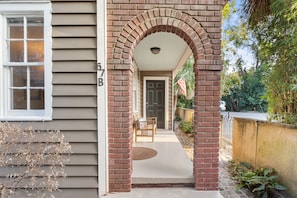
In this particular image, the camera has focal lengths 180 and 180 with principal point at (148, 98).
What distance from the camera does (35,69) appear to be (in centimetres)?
244

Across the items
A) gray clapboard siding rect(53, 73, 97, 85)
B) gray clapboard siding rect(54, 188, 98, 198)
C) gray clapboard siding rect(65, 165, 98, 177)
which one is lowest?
gray clapboard siding rect(54, 188, 98, 198)

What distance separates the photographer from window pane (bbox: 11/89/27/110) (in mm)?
2459

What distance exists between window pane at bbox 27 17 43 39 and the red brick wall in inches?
36.8

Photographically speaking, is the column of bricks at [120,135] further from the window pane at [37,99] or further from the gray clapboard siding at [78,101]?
the window pane at [37,99]

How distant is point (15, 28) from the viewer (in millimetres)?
2422

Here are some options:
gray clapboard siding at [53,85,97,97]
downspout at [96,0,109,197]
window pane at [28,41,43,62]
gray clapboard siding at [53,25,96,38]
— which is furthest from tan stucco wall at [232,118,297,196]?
window pane at [28,41,43,62]

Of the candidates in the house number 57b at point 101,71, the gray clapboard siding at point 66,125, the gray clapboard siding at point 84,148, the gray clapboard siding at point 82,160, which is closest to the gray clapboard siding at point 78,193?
the gray clapboard siding at point 82,160

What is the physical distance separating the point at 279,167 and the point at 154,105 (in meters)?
4.79

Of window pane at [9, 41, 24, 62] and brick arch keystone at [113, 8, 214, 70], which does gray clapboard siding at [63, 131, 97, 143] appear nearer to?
brick arch keystone at [113, 8, 214, 70]

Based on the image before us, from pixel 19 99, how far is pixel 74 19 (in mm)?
1325

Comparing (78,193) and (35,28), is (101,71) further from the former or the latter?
(78,193)

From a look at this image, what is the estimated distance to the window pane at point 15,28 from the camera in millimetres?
2408

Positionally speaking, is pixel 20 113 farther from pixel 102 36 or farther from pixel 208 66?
pixel 208 66

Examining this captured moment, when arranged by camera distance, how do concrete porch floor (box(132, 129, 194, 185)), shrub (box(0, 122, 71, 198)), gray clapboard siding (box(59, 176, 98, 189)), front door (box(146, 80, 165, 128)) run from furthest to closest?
front door (box(146, 80, 165, 128)), concrete porch floor (box(132, 129, 194, 185)), gray clapboard siding (box(59, 176, 98, 189)), shrub (box(0, 122, 71, 198))
